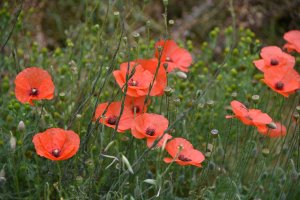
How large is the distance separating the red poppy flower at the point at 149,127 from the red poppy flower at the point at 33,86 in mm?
348

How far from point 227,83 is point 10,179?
4.16 feet

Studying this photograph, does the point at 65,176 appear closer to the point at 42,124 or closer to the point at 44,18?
the point at 42,124

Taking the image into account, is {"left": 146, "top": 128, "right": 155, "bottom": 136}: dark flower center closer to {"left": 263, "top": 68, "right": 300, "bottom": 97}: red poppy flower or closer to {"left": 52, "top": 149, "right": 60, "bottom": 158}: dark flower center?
{"left": 52, "top": 149, "right": 60, "bottom": 158}: dark flower center

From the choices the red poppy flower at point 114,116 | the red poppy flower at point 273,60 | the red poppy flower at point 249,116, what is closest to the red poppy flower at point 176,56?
the red poppy flower at point 273,60

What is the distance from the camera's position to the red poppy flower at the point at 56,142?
1967 mm

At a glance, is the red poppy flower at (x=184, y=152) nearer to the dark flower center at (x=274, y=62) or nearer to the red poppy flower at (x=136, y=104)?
the red poppy flower at (x=136, y=104)

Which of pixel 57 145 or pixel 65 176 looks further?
pixel 65 176

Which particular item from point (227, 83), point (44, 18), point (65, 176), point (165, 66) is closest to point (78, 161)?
point (65, 176)

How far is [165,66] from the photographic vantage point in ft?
7.27

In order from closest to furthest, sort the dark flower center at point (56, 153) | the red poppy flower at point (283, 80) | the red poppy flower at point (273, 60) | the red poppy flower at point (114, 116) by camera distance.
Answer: the dark flower center at point (56, 153) → the red poppy flower at point (114, 116) → the red poppy flower at point (283, 80) → the red poppy flower at point (273, 60)

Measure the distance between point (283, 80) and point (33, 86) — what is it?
962 mm

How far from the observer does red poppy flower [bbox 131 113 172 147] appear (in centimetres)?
199

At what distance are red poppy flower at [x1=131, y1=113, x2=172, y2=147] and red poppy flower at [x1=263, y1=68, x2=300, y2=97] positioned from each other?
1.49ft

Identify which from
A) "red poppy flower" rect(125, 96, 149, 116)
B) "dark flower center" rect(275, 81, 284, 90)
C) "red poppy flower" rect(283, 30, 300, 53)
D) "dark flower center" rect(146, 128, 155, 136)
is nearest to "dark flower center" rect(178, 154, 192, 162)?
"dark flower center" rect(146, 128, 155, 136)
